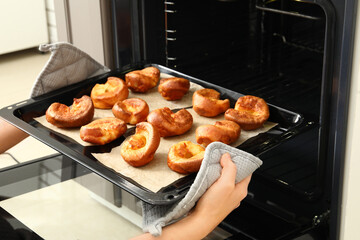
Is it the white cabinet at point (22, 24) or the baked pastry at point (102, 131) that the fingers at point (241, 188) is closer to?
the baked pastry at point (102, 131)

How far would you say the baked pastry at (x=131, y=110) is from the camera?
1.14 metres

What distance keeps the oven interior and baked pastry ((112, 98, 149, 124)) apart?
22cm

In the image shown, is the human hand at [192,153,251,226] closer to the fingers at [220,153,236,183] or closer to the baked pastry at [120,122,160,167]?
the fingers at [220,153,236,183]

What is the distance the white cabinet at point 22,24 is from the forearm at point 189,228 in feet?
9.57

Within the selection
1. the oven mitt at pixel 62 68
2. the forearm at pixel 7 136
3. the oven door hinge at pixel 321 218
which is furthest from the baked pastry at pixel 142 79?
the oven door hinge at pixel 321 218

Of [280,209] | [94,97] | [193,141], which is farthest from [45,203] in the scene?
[280,209]

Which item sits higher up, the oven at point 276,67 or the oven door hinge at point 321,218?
the oven at point 276,67

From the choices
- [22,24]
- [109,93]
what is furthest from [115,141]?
[22,24]

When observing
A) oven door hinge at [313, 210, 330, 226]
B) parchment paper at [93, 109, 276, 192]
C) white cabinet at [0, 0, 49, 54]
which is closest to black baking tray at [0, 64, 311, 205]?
parchment paper at [93, 109, 276, 192]

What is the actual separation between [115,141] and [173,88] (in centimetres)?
20

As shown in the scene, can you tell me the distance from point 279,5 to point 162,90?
44cm

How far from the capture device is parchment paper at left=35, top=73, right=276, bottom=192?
0.97 meters

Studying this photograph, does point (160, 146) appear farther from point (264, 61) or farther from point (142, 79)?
point (264, 61)

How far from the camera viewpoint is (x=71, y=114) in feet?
3.73
